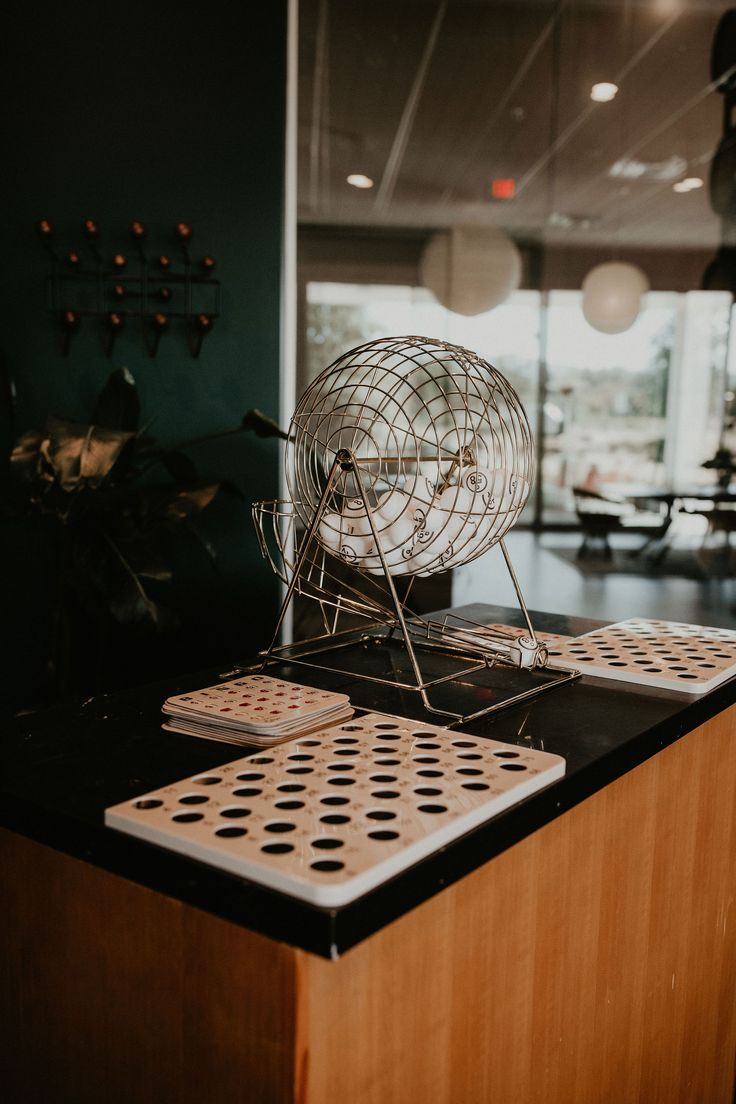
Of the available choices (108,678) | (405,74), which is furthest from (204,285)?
(108,678)

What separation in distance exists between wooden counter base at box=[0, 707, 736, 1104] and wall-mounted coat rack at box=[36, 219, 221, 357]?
2.35 metres

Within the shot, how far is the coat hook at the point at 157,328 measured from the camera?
3262 millimetres

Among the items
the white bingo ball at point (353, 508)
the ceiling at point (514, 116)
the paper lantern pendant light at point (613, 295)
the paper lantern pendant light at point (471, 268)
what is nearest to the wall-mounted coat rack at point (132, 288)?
the ceiling at point (514, 116)

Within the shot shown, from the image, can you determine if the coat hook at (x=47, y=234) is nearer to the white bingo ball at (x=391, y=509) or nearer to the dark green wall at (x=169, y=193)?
the dark green wall at (x=169, y=193)

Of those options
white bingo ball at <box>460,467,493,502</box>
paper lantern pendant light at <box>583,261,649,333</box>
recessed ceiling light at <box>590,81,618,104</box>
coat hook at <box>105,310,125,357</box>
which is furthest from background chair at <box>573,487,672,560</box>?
white bingo ball at <box>460,467,493,502</box>

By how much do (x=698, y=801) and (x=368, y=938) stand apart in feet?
2.98

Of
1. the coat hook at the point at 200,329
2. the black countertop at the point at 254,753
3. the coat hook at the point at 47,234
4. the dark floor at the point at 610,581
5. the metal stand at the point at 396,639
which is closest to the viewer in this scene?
the black countertop at the point at 254,753

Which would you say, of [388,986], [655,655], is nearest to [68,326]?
[655,655]

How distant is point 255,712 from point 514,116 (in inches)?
118

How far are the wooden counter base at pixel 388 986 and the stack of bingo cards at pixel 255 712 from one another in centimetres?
26

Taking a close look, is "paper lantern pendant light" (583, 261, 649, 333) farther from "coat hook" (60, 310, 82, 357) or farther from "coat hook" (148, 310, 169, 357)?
"coat hook" (60, 310, 82, 357)

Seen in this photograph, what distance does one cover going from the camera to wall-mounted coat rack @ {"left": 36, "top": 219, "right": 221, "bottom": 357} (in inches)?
124

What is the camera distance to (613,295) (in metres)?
3.65

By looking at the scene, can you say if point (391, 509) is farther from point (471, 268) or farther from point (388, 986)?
point (471, 268)
